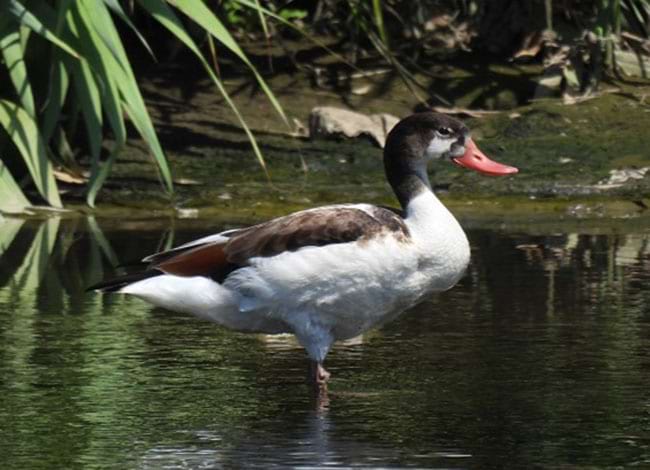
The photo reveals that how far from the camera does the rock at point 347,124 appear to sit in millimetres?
12156

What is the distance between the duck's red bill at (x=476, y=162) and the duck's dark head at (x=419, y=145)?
0.04m

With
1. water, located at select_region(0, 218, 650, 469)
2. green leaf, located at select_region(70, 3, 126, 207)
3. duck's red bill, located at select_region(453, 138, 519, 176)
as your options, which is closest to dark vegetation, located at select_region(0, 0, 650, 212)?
green leaf, located at select_region(70, 3, 126, 207)

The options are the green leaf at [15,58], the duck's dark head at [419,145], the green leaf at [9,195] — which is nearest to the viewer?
the duck's dark head at [419,145]

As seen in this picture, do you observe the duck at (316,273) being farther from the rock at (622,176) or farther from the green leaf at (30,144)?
the rock at (622,176)

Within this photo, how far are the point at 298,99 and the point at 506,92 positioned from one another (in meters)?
1.41

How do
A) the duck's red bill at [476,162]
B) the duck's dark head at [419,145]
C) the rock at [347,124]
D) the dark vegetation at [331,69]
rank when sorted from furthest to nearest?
the rock at [347,124], the dark vegetation at [331,69], the duck's red bill at [476,162], the duck's dark head at [419,145]

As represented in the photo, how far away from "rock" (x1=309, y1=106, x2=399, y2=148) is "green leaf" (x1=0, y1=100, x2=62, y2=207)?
2.27 metres

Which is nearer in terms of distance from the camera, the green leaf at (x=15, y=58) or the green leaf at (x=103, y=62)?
the green leaf at (x=103, y=62)

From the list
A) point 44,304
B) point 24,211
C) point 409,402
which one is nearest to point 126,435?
point 409,402

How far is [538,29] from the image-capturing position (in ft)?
43.3

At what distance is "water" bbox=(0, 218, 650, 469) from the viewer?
217 inches

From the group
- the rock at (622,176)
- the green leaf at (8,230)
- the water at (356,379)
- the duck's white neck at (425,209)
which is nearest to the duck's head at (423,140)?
the duck's white neck at (425,209)

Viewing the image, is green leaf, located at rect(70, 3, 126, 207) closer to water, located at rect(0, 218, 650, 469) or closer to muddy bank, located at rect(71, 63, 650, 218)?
water, located at rect(0, 218, 650, 469)

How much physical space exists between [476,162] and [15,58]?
3656 mm
